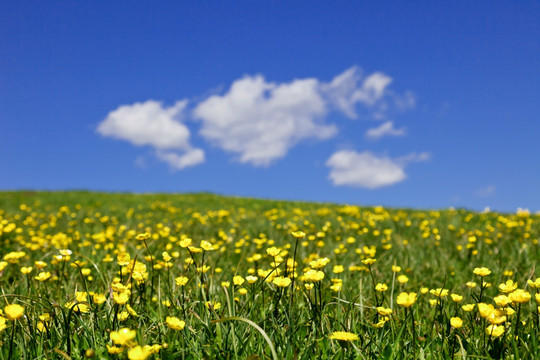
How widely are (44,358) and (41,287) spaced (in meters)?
1.85

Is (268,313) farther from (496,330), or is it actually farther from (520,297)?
(520,297)

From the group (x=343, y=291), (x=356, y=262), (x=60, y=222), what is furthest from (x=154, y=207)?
(x=343, y=291)

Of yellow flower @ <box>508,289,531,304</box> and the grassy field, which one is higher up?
yellow flower @ <box>508,289,531,304</box>

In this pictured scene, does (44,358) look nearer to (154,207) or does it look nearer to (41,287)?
(41,287)

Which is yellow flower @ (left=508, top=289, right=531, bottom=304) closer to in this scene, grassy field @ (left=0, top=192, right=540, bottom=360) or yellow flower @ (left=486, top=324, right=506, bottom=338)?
grassy field @ (left=0, top=192, right=540, bottom=360)

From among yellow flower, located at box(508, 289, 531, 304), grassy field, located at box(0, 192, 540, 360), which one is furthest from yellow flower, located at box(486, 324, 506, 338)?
yellow flower, located at box(508, 289, 531, 304)

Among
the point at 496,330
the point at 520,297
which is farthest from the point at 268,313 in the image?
the point at 520,297

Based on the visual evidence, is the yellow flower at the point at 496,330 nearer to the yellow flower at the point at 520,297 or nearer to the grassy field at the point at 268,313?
the grassy field at the point at 268,313

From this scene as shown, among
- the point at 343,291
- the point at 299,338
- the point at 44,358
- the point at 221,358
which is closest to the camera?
the point at 221,358

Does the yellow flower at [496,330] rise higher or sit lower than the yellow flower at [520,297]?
lower

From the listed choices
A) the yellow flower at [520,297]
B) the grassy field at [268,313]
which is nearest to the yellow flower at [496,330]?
the grassy field at [268,313]

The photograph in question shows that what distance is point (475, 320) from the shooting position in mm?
3037

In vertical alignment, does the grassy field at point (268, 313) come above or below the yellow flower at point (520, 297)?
below

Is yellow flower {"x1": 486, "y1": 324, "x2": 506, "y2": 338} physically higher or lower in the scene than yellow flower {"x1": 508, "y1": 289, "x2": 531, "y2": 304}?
lower
